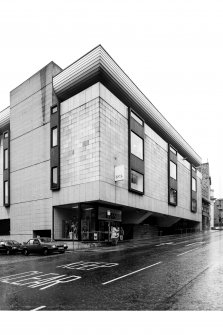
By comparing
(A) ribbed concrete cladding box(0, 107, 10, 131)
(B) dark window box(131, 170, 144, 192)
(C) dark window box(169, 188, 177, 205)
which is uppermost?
(A) ribbed concrete cladding box(0, 107, 10, 131)

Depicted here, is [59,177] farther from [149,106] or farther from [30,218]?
[149,106]

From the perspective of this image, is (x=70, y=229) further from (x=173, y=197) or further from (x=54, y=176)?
(x=173, y=197)

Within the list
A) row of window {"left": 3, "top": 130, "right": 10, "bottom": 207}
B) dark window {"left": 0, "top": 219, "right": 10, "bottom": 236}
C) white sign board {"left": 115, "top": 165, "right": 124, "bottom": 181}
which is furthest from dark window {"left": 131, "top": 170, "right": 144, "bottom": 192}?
dark window {"left": 0, "top": 219, "right": 10, "bottom": 236}

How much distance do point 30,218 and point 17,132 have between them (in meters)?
11.7

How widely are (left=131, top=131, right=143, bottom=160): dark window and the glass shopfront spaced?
24.6ft

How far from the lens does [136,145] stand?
39.1 metres

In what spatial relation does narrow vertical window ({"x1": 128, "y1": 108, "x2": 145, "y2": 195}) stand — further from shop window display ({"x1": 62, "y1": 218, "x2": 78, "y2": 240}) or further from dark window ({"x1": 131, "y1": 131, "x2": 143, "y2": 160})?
shop window display ({"x1": 62, "y1": 218, "x2": 78, "y2": 240})

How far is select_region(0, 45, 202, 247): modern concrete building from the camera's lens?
31.7 meters

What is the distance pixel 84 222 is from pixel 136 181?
9.13 metres

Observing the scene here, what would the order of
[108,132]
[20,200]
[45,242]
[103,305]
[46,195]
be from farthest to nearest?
[20,200], [46,195], [108,132], [45,242], [103,305]

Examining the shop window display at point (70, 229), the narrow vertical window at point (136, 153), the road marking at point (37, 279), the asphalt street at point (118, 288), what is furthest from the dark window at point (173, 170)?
the road marking at point (37, 279)

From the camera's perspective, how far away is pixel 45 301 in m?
8.77

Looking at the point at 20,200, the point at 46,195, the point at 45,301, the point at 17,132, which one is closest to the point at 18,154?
the point at 17,132

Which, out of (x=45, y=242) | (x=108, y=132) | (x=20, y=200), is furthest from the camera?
(x=20, y=200)
